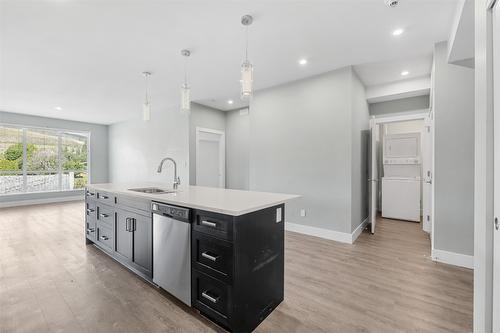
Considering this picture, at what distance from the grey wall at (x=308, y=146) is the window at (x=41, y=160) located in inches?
260

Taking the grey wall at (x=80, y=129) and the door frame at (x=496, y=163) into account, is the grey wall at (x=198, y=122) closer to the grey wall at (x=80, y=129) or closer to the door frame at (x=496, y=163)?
the grey wall at (x=80, y=129)

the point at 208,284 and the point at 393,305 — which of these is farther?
the point at 393,305

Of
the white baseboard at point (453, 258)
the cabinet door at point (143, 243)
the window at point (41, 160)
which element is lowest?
the white baseboard at point (453, 258)

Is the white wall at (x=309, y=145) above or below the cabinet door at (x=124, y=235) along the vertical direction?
above

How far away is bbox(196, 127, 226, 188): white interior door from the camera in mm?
5820

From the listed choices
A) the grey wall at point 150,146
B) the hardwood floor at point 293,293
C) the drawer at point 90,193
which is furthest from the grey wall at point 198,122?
the hardwood floor at point 293,293

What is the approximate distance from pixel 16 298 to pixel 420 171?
6.67 meters

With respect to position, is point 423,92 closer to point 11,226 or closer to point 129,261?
point 129,261

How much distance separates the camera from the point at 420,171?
4875mm

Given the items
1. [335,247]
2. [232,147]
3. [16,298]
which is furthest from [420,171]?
[16,298]

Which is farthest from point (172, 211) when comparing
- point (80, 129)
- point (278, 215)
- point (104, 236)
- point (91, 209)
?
point (80, 129)

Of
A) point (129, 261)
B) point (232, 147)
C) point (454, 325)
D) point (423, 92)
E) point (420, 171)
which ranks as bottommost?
point (454, 325)

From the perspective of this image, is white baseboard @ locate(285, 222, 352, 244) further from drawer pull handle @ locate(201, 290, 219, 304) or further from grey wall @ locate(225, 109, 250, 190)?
drawer pull handle @ locate(201, 290, 219, 304)

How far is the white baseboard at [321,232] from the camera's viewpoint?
3.33 m
